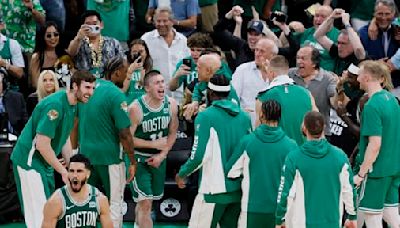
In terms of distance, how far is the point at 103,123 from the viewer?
37.8 ft

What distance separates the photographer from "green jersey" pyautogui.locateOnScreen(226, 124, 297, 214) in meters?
9.90

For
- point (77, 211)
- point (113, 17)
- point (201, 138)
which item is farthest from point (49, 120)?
point (113, 17)

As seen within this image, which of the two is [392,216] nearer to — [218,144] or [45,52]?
[218,144]

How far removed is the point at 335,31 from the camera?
1405cm

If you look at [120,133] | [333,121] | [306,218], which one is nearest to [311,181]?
[306,218]

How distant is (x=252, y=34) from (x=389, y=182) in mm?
3216

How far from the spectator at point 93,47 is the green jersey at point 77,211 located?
3.59 meters

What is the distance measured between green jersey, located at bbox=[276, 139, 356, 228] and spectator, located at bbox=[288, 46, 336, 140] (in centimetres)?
291

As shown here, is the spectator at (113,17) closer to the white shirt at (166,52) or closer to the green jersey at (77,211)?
the white shirt at (166,52)

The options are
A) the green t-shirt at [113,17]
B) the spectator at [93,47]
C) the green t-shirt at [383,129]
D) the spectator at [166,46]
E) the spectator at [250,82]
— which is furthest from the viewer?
the green t-shirt at [113,17]

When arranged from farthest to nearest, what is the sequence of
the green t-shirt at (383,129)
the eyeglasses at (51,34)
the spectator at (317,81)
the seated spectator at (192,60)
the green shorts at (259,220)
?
1. the eyeglasses at (51,34)
2. the seated spectator at (192,60)
3. the spectator at (317,81)
4. the green t-shirt at (383,129)
5. the green shorts at (259,220)

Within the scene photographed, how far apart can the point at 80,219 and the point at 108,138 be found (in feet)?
5.77

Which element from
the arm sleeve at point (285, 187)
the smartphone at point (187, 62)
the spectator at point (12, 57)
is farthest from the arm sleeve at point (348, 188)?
the spectator at point (12, 57)

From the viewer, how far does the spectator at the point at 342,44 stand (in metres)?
13.0
